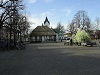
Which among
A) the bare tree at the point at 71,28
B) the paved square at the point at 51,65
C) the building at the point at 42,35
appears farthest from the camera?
the building at the point at 42,35

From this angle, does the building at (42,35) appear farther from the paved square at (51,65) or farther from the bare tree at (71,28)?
the paved square at (51,65)

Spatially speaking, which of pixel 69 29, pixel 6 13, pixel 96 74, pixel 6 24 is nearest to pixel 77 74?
pixel 96 74

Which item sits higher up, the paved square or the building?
the building

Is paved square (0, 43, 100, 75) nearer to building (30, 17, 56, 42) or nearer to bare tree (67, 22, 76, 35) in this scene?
bare tree (67, 22, 76, 35)

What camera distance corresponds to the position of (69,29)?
11494 centimetres

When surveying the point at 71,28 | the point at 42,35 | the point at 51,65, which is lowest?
the point at 51,65

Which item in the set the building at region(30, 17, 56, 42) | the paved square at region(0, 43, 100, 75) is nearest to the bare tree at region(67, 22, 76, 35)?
the building at region(30, 17, 56, 42)

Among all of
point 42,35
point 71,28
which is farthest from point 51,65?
point 42,35

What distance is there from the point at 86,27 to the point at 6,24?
188 feet

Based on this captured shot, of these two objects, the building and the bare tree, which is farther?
the building

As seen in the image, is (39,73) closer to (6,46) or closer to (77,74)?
(77,74)

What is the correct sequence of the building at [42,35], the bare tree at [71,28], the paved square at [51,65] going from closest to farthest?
1. the paved square at [51,65]
2. the bare tree at [71,28]
3. the building at [42,35]

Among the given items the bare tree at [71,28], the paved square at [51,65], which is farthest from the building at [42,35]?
the paved square at [51,65]

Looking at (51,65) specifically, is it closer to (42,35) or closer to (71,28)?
(71,28)
